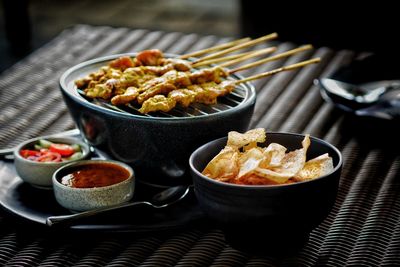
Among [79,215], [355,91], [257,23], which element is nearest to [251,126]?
[355,91]

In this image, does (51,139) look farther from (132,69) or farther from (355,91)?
(355,91)

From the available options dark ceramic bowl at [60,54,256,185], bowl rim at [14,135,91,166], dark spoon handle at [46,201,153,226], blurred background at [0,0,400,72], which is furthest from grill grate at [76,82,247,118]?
blurred background at [0,0,400,72]

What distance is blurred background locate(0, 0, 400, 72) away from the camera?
3666 millimetres

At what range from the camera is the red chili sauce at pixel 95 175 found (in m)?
1.41

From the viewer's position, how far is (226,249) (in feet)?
4.30

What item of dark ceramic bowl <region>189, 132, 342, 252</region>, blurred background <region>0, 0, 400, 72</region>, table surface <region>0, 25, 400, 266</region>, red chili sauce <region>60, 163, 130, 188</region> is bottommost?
blurred background <region>0, 0, 400, 72</region>

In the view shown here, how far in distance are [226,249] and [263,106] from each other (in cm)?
72

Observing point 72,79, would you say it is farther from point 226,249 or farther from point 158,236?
point 226,249

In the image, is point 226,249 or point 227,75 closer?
point 226,249

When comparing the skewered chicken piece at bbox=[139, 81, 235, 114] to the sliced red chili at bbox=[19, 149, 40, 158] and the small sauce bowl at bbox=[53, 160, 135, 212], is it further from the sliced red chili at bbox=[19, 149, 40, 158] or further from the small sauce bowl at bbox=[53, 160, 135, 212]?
the sliced red chili at bbox=[19, 149, 40, 158]

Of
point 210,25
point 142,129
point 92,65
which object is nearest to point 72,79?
point 92,65

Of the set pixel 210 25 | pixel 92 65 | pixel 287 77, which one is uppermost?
pixel 92 65

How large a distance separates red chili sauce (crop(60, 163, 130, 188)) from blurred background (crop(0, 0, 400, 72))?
228 centimetres

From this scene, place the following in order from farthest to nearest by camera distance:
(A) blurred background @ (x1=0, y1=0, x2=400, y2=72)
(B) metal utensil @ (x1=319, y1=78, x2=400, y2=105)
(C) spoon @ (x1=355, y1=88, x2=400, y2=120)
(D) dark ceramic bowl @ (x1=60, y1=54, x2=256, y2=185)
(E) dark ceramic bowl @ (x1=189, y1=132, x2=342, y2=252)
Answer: (A) blurred background @ (x1=0, y1=0, x2=400, y2=72)
(B) metal utensil @ (x1=319, y1=78, x2=400, y2=105)
(C) spoon @ (x1=355, y1=88, x2=400, y2=120)
(D) dark ceramic bowl @ (x1=60, y1=54, x2=256, y2=185)
(E) dark ceramic bowl @ (x1=189, y1=132, x2=342, y2=252)
